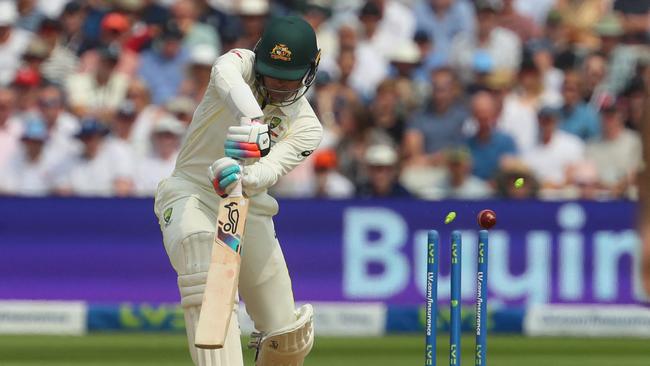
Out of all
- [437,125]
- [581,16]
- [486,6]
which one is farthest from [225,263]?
[581,16]

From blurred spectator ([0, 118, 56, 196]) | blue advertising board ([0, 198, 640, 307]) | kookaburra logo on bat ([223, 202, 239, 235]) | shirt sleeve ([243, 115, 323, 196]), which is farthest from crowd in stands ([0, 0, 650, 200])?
kookaburra logo on bat ([223, 202, 239, 235])

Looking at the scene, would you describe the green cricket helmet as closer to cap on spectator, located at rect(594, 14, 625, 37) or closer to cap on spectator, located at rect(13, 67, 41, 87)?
cap on spectator, located at rect(13, 67, 41, 87)

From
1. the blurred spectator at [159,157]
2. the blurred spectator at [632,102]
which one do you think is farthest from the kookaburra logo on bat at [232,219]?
the blurred spectator at [632,102]

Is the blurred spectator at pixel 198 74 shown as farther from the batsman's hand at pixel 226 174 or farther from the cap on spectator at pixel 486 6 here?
the batsman's hand at pixel 226 174

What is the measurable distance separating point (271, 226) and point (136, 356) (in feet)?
8.36

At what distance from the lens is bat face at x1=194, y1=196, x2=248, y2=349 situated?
14.8ft

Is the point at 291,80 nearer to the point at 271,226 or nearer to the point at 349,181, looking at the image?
the point at 271,226

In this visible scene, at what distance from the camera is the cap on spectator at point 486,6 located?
1016cm

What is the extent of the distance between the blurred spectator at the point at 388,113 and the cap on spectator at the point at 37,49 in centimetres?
235

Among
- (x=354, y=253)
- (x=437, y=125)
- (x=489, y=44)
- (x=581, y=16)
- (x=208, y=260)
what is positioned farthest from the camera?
(x=581, y=16)

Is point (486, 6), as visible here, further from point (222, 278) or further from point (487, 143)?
point (222, 278)

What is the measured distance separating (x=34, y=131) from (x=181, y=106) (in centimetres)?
94

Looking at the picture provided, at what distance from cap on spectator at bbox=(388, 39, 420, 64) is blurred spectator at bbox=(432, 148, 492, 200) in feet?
3.32

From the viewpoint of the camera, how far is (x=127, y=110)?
929 centimetres
